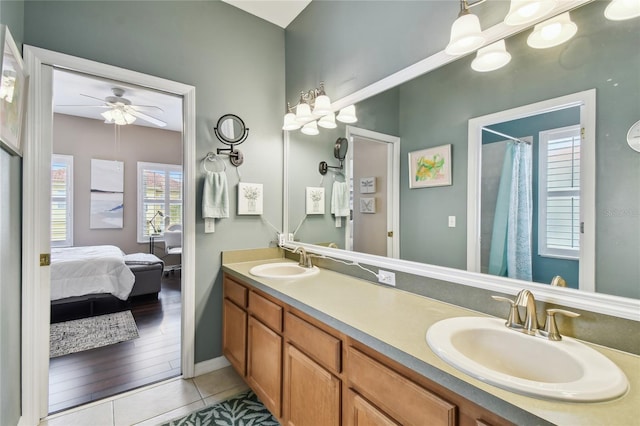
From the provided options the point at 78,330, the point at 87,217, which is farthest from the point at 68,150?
the point at 78,330

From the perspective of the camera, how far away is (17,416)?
1637 millimetres

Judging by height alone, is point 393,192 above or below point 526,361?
above

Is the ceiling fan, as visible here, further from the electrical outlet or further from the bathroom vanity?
the electrical outlet

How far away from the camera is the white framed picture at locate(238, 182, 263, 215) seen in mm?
2434

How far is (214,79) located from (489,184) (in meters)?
2.15

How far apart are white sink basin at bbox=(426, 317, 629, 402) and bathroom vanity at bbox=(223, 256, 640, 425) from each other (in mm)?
21

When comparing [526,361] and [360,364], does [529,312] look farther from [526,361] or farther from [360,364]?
[360,364]

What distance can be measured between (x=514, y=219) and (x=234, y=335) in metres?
1.93

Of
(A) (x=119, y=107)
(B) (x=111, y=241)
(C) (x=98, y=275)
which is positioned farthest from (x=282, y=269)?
(B) (x=111, y=241)

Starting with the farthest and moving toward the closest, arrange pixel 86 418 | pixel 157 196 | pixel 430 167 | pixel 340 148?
1. pixel 157 196
2. pixel 340 148
3. pixel 86 418
4. pixel 430 167

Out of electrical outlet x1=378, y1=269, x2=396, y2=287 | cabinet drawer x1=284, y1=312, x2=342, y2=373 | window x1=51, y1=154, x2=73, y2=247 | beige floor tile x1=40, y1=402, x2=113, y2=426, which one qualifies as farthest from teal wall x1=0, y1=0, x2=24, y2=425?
window x1=51, y1=154, x2=73, y2=247

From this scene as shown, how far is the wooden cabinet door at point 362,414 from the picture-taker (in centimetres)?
99

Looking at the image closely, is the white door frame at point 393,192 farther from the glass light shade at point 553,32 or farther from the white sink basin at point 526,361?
the glass light shade at point 553,32

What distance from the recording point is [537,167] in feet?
3.66
